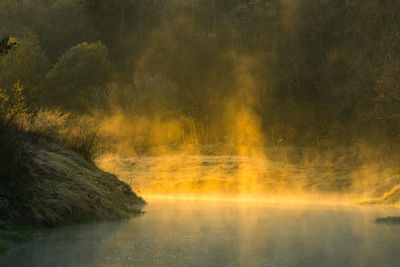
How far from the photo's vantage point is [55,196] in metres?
11.2

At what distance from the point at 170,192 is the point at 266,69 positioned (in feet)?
84.4

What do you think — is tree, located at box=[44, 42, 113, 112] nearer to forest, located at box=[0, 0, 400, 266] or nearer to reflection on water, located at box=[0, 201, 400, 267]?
forest, located at box=[0, 0, 400, 266]

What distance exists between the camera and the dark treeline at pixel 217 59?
37.3 meters

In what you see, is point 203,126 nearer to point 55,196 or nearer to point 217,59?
point 217,59

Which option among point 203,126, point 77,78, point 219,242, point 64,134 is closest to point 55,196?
point 219,242

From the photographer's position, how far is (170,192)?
79.6 feet

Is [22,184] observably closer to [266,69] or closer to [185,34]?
[266,69]

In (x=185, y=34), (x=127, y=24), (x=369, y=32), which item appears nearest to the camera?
(x=369, y=32)

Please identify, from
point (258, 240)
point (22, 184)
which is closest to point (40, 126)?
point (22, 184)

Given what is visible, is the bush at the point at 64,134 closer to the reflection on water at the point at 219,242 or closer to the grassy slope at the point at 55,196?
the grassy slope at the point at 55,196

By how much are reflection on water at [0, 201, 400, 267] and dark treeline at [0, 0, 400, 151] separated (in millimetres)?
16732

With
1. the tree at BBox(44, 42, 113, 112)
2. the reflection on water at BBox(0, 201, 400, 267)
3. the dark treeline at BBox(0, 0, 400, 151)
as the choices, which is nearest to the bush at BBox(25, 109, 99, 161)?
the reflection on water at BBox(0, 201, 400, 267)

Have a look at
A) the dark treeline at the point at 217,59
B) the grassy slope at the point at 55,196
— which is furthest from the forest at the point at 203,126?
the dark treeline at the point at 217,59

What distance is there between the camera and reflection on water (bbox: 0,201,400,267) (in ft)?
25.3
